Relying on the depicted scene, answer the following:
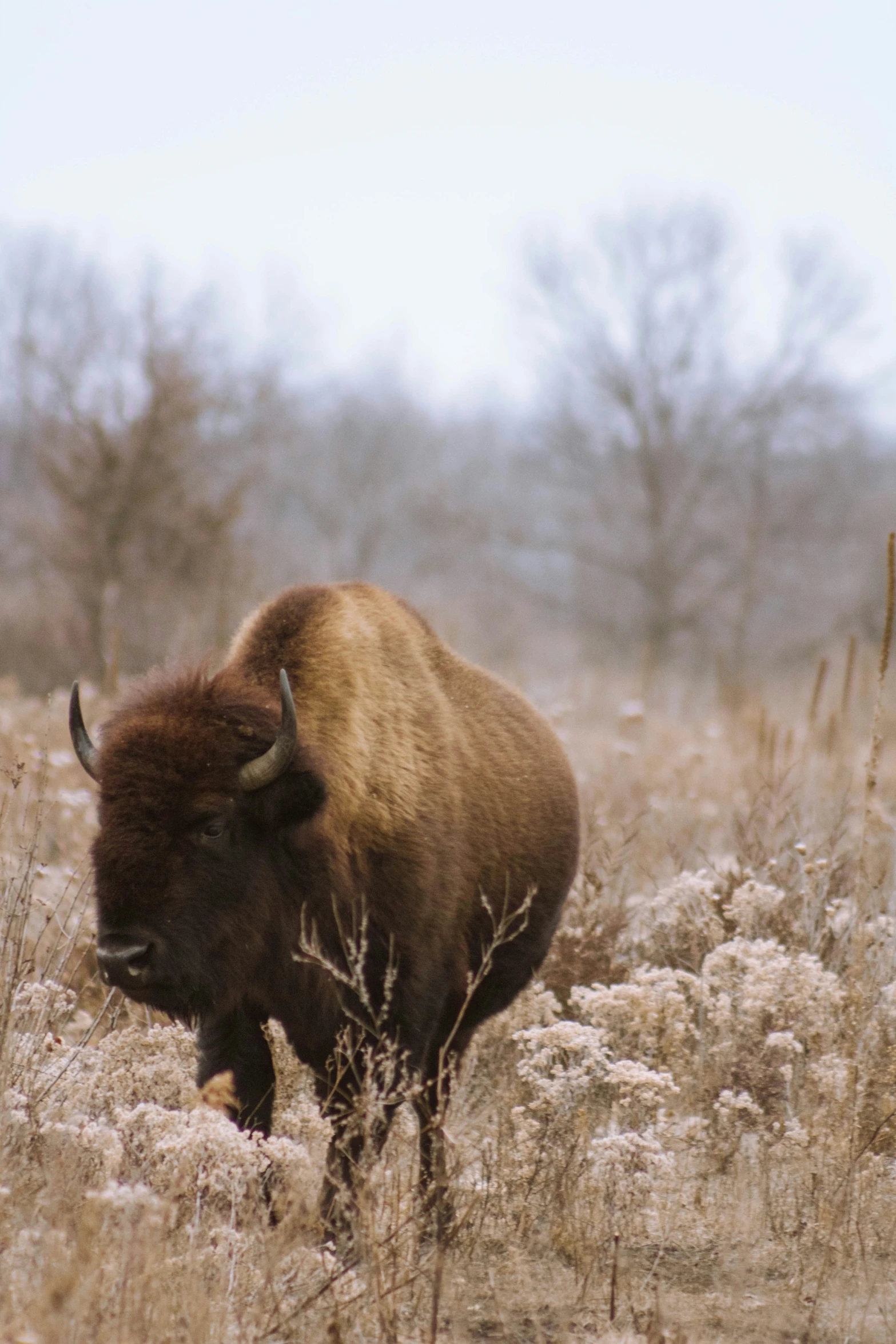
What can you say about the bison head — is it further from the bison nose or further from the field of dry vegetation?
the field of dry vegetation

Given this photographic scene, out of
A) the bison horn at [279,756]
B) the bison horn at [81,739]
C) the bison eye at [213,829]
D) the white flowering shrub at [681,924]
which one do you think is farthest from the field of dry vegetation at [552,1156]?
the bison horn at [279,756]

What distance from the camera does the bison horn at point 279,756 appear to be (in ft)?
12.8

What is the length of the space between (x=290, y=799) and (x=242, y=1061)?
1.06m

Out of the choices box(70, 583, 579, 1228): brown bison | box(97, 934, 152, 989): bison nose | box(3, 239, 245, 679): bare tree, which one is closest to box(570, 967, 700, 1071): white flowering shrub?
box(70, 583, 579, 1228): brown bison

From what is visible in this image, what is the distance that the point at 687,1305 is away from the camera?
12.9ft

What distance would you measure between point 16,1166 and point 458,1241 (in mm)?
1442

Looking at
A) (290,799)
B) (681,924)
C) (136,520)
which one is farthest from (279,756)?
(136,520)

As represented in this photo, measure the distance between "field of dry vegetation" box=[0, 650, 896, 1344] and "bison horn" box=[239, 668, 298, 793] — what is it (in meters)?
0.62

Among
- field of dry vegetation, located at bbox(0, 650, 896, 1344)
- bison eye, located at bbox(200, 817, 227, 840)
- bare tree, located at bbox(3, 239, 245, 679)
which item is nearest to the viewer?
field of dry vegetation, located at bbox(0, 650, 896, 1344)

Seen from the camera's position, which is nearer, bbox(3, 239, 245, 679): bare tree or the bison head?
the bison head

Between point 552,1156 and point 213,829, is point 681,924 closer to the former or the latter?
point 552,1156

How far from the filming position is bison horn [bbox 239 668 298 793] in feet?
12.8

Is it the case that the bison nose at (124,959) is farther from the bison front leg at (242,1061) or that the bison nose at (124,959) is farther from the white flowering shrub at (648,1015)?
the white flowering shrub at (648,1015)

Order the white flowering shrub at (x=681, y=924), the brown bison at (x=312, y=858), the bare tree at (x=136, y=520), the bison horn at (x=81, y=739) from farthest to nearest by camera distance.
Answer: the bare tree at (x=136, y=520), the white flowering shrub at (x=681, y=924), the bison horn at (x=81, y=739), the brown bison at (x=312, y=858)
